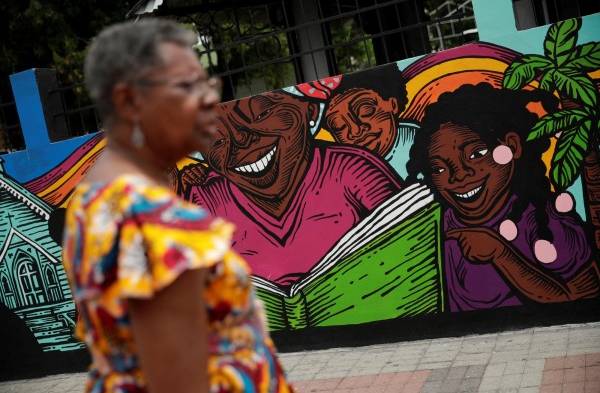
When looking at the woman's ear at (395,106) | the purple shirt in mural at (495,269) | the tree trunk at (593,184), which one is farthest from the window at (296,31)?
the tree trunk at (593,184)

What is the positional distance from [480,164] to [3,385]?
14.8ft

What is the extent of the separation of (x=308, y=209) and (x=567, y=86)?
202cm

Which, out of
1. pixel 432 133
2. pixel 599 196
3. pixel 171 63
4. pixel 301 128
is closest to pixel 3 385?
pixel 301 128

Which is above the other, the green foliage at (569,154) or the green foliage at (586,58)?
the green foliage at (586,58)

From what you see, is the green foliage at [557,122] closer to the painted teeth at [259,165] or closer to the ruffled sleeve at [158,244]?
the painted teeth at [259,165]

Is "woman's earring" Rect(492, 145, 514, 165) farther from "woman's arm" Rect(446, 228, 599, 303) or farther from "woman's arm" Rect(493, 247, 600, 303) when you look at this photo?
"woman's arm" Rect(493, 247, 600, 303)

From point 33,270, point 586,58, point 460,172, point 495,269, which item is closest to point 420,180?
point 460,172

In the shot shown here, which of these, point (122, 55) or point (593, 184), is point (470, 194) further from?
point (122, 55)

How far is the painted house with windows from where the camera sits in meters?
7.62

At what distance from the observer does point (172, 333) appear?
1768 millimetres

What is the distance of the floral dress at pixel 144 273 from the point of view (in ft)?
5.85

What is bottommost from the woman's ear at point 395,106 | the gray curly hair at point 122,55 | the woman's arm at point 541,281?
the woman's arm at point 541,281

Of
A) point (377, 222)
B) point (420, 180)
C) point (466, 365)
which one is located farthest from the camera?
point (377, 222)

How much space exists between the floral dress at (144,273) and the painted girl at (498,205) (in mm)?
4392
